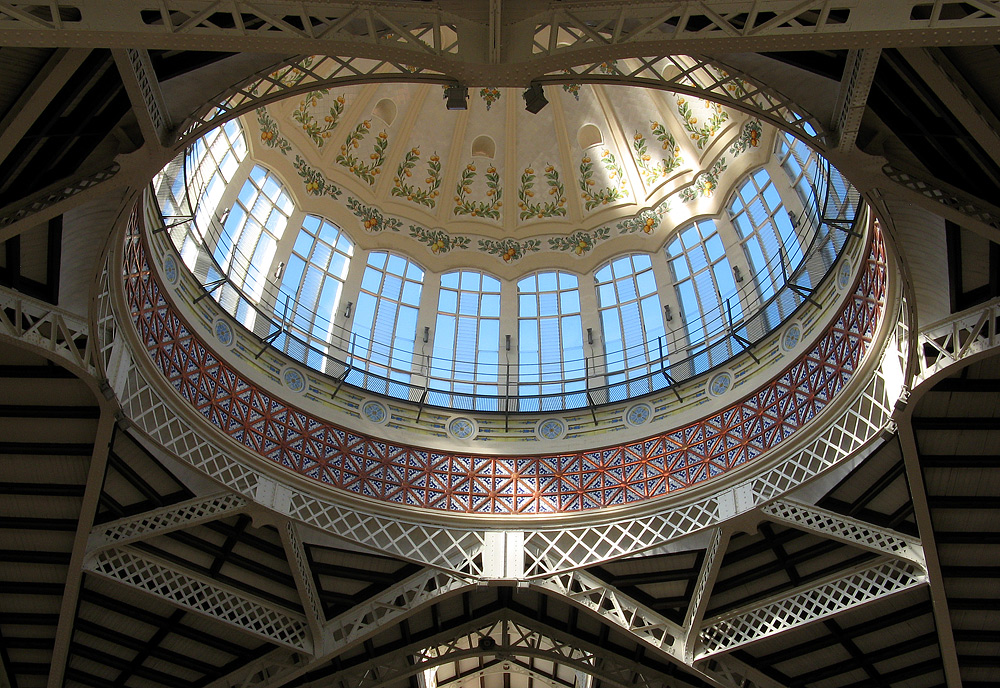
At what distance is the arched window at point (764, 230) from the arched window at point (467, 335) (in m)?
7.23

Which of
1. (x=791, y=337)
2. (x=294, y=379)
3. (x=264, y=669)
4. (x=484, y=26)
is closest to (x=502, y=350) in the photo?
(x=294, y=379)

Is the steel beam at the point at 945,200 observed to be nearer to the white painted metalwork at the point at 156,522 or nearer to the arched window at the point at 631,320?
the arched window at the point at 631,320

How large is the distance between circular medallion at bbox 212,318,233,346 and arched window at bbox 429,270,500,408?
5.85 m

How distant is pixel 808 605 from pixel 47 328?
16993 millimetres

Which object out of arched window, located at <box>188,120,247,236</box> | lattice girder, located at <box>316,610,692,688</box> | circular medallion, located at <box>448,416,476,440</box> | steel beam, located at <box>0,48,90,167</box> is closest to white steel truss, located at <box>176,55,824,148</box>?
steel beam, located at <box>0,48,90,167</box>

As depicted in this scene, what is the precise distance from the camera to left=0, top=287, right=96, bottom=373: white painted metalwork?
622 inches

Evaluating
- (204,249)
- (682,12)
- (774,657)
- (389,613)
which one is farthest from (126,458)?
(774,657)

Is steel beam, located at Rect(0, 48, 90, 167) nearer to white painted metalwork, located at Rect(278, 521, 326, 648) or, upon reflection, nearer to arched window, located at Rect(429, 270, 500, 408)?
white painted metalwork, located at Rect(278, 521, 326, 648)

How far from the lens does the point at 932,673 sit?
2367cm

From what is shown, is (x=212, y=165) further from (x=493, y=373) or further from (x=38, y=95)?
(x=38, y=95)

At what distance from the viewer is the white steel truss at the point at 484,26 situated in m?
10.5

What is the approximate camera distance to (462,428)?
25.2 m

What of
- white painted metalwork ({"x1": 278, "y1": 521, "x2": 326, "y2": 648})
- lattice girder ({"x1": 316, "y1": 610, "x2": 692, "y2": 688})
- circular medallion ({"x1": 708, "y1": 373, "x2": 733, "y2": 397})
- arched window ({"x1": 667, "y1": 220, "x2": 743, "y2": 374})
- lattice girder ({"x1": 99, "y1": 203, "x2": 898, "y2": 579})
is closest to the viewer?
lattice girder ({"x1": 99, "y1": 203, "x2": 898, "y2": 579})

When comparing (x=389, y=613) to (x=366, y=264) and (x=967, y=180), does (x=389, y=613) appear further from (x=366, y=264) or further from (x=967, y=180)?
Answer: (x=967, y=180)
